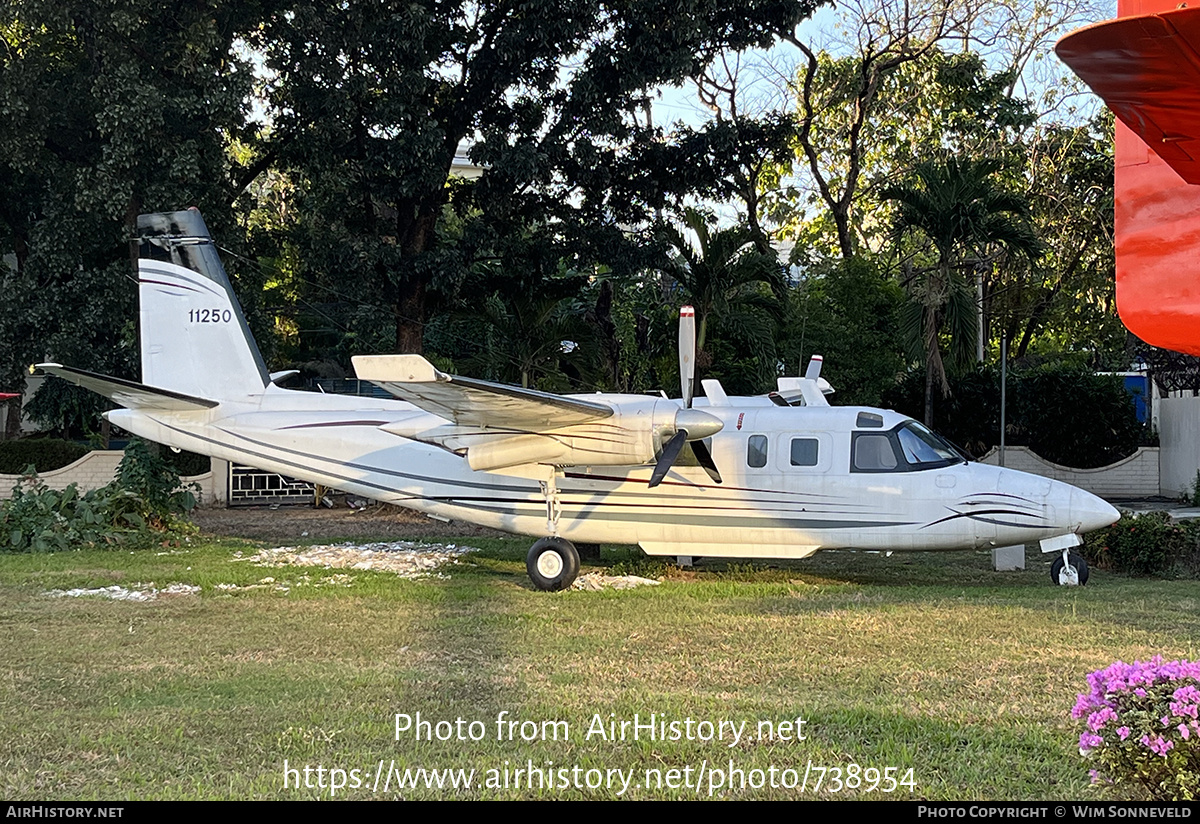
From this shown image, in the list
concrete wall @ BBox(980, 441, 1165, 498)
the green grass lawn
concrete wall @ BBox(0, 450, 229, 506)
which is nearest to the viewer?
the green grass lawn

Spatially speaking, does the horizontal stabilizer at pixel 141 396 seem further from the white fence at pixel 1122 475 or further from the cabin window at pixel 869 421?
the white fence at pixel 1122 475

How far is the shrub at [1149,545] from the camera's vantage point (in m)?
14.1

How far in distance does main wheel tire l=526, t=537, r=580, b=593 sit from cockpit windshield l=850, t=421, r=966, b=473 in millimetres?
3624

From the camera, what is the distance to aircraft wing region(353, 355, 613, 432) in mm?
11086

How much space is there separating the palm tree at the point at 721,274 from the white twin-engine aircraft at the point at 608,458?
5187 millimetres

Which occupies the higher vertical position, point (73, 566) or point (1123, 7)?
point (1123, 7)

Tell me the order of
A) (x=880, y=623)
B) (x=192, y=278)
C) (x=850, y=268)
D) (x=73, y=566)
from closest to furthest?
(x=880, y=623), (x=73, y=566), (x=192, y=278), (x=850, y=268)

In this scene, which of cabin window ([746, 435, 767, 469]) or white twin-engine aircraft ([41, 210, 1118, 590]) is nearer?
white twin-engine aircraft ([41, 210, 1118, 590])

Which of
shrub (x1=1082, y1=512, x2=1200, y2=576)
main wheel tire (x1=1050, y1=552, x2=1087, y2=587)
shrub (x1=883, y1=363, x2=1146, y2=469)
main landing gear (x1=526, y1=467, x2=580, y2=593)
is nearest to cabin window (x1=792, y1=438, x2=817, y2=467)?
main landing gear (x1=526, y1=467, x2=580, y2=593)

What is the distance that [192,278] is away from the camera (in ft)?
52.3

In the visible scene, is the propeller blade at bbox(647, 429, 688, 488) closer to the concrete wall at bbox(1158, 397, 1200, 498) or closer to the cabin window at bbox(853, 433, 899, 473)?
the cabin window at bbox(853, 433, 899, 473)

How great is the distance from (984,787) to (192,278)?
13.8 metres

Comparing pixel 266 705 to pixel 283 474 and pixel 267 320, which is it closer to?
pixel 283 474
